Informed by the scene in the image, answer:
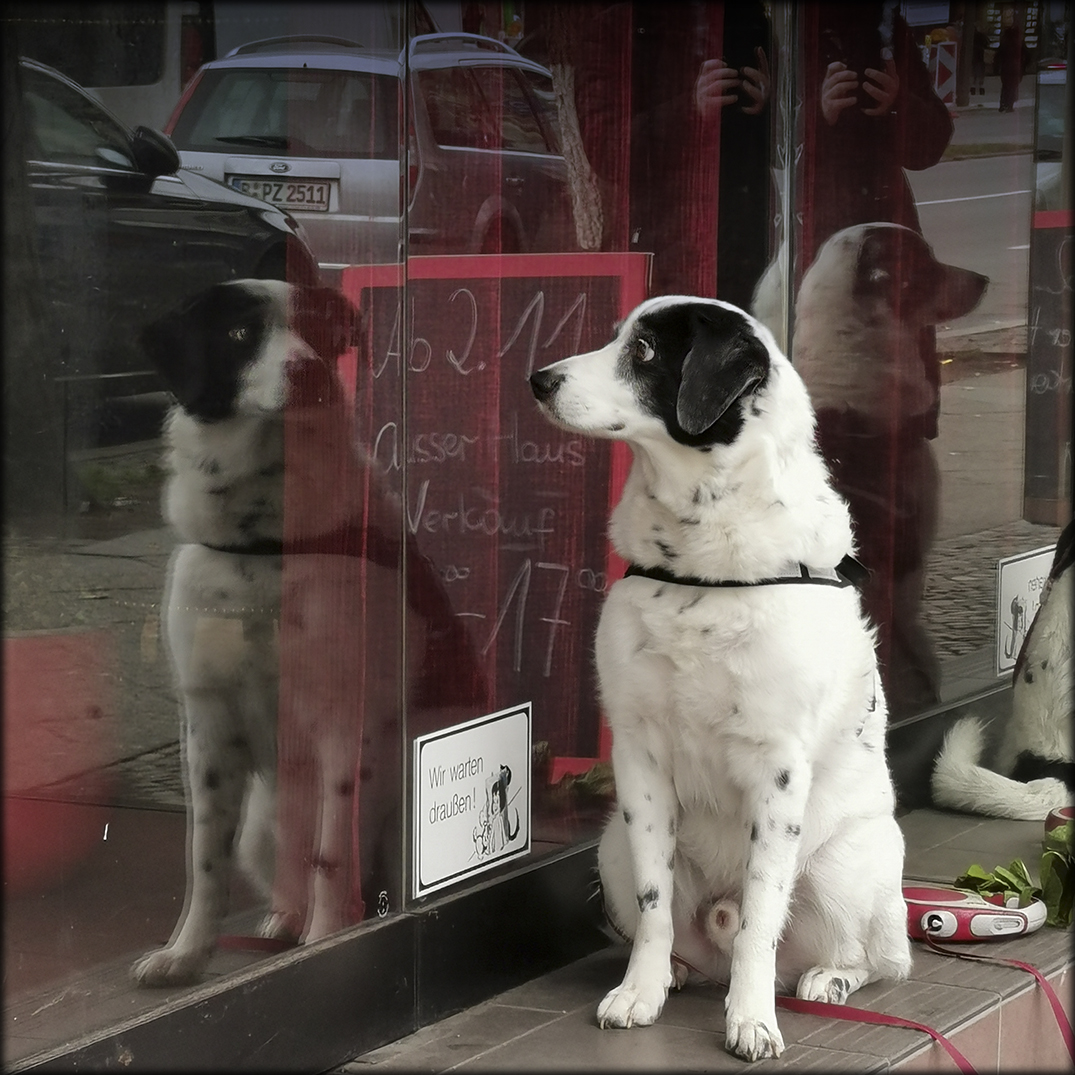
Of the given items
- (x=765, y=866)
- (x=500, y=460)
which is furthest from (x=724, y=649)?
(x=500, y=460)

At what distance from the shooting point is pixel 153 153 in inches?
108

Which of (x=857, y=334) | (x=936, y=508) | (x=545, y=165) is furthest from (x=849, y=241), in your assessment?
(x=545, y=165)

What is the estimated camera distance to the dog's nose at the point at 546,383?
10.8 feet

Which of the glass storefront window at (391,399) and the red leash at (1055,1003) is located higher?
the glass storefront window at (391,399)

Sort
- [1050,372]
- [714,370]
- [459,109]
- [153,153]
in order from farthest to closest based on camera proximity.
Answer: [1050,372] → [459,109] → [714,370] → [153,153]

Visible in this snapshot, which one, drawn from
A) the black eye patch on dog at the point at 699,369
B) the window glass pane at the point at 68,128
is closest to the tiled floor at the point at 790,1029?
the black eye patch on dog at the point at 699,369

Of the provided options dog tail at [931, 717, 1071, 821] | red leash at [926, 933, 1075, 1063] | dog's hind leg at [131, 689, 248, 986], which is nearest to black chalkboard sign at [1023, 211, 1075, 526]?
dog tail at [931, 717, 1071, 821]

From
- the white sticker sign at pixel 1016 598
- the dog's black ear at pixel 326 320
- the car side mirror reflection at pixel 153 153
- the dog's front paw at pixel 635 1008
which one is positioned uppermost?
the car side mirror reflection at pixel 153 153

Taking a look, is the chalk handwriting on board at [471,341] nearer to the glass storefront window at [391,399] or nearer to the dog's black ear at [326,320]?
the glass storefront window at [391,399]

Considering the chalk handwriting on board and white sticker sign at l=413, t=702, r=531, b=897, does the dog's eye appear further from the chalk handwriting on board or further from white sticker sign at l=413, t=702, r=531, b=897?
white sticker sign at l=413, t=702, r=531, b=897

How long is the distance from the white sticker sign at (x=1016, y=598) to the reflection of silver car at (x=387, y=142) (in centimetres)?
233

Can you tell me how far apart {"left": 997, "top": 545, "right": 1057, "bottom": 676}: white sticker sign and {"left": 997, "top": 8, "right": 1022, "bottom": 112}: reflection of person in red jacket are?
1591mm

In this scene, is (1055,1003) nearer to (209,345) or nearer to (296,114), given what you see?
(209,345)

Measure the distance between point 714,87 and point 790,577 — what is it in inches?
73.5
